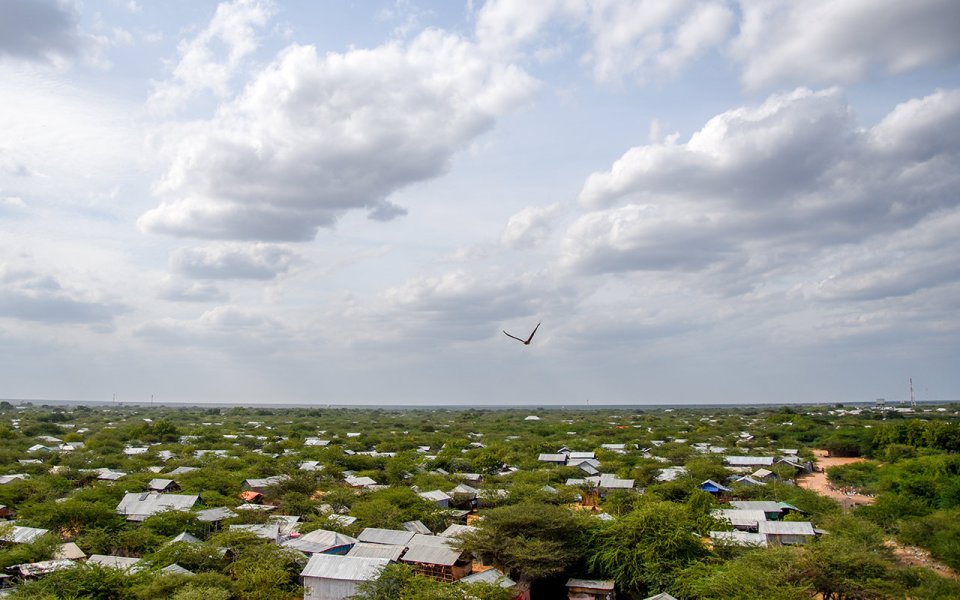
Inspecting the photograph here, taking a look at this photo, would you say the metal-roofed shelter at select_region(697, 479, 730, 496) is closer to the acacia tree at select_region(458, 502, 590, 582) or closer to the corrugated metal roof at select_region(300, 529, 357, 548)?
the acacia tree at select_region(458, 502, 590, 582)

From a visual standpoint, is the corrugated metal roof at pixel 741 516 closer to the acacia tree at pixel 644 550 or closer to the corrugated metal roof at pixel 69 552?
the acacia tree at pixel 644 550

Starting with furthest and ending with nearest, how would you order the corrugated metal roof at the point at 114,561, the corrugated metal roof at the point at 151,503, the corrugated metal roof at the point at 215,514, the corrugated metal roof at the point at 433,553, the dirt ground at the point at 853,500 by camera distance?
the corrugated metal roof at the point at 151,503 < the corrugated metal roof at the point at 215,514 < the dirt ground at the point at 853,500 < the corrugated metal roof at the point at 433,553 < the corrugated metal roof at the point at 114,561

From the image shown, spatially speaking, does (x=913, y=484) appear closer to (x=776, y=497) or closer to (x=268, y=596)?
(x=776, y=497)

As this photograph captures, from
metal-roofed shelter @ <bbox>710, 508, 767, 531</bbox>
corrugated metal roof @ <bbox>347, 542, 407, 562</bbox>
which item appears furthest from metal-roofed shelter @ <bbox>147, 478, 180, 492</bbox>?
metal-roofed shelter @ <bbox>710, 508, 767, 531</bbox>

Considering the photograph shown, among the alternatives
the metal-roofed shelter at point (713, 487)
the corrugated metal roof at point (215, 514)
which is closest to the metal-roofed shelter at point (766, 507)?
the metal-roofed shelter at point (713, 487)

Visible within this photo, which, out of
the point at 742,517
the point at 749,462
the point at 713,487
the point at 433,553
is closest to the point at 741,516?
the point at 742,517

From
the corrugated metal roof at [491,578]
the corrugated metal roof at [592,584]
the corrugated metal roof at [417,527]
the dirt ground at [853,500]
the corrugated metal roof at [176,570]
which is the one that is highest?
the corrugated metal roof at [176,570]

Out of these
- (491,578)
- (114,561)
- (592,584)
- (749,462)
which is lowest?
(592,584)

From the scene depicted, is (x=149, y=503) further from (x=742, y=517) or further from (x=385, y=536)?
(x=742, y=517)

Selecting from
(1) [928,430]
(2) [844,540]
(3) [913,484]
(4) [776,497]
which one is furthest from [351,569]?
(1) [928,430]
